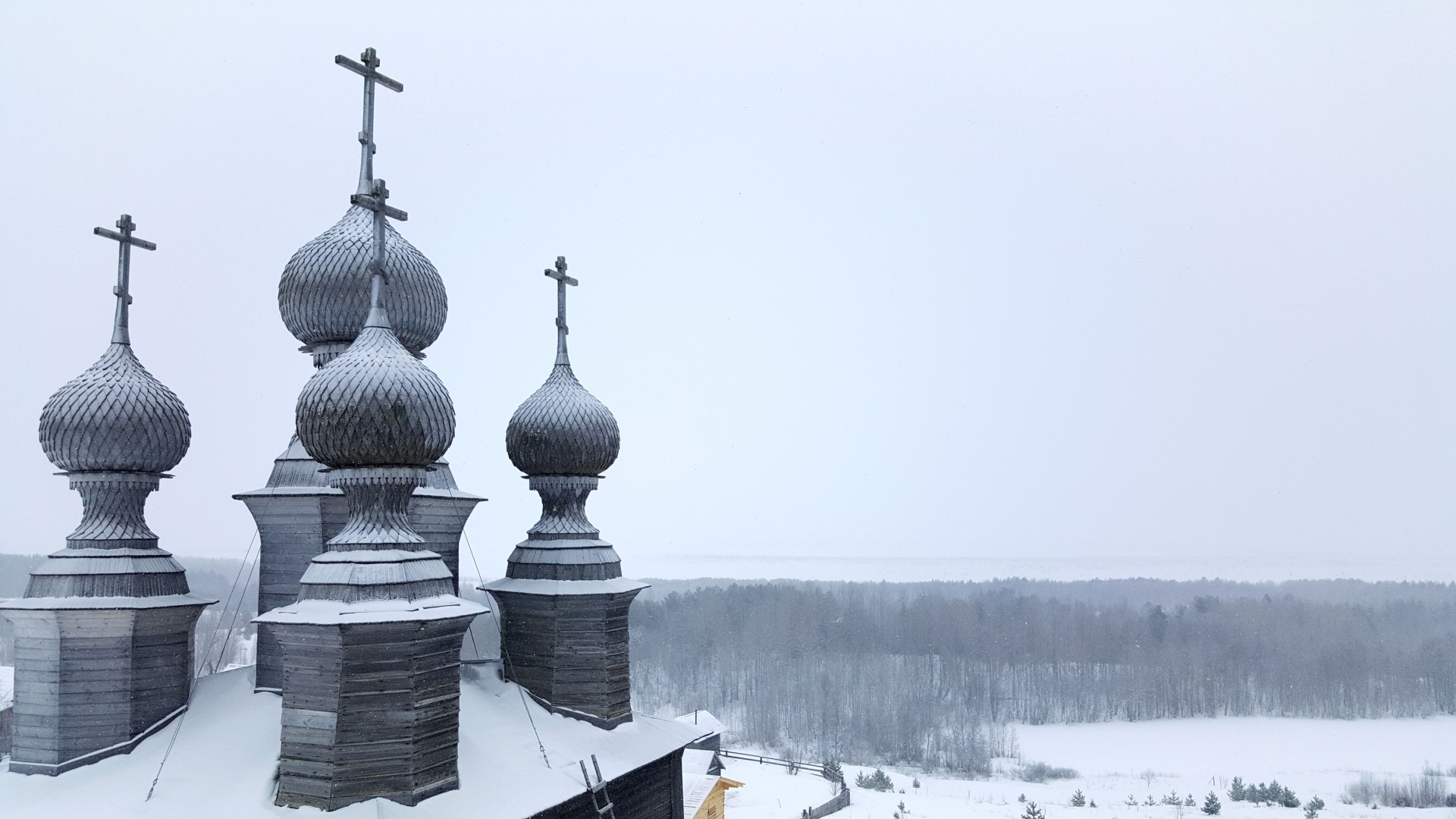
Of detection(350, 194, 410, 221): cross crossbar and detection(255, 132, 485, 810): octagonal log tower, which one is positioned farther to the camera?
detection(350, 194, 410, 221): cross crossbar

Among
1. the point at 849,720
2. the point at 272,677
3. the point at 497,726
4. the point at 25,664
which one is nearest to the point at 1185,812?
the point at 849,720

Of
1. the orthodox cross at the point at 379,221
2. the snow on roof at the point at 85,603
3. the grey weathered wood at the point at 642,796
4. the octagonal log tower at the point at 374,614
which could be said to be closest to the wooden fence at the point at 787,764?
the grey weathered wood at the point at 642,796

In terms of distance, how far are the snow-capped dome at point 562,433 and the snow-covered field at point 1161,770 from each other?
14.4 meters

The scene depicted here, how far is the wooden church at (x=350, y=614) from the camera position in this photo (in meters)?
8.75

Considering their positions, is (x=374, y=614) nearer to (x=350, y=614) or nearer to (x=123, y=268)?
(x=350, y=614)

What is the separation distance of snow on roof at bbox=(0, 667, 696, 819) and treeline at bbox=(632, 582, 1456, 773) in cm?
3175

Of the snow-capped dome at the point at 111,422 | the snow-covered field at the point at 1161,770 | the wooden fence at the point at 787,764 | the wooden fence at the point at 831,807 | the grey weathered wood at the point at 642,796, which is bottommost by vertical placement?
the snow-covered field at the point at 1161,770

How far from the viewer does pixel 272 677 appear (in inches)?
424

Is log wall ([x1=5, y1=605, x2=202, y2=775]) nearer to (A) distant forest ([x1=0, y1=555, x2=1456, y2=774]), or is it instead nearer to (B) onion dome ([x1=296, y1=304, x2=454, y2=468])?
(B) onion dome ([x1=296, y1=304, x2=454, y2=468])

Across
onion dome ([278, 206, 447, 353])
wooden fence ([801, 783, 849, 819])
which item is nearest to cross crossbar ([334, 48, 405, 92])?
onion dome ([278, 206, 447, 353])

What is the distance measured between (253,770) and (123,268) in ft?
19.6

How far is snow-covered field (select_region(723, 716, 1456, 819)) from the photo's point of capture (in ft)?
92.1

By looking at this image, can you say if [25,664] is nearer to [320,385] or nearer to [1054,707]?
[320,385]

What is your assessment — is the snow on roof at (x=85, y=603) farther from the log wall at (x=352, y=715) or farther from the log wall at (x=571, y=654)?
the log wall at (x=571, y=654)
